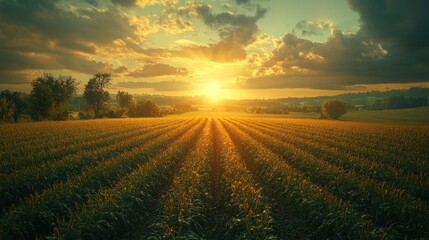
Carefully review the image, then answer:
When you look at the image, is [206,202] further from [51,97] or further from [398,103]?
[398,103]

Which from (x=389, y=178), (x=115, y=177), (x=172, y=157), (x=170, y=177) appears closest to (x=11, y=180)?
(x=115, y=177)

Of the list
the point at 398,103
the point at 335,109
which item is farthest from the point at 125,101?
the point at 398,103

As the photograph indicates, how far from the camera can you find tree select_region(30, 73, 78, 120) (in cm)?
7344

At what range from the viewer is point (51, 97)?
76.1 m

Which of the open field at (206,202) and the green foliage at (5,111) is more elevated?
the green foliage at (5,111)

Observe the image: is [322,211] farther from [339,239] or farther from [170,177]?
[170,177]

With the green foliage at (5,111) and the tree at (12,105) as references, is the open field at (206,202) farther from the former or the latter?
the tree at (12,105)

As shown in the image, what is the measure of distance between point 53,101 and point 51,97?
4.81 ft

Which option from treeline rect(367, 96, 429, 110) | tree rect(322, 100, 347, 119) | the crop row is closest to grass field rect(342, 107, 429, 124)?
tree rect(322, 100, 347, 119)

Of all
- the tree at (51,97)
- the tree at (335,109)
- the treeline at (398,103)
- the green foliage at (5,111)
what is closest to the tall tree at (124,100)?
the tree at (51,97)

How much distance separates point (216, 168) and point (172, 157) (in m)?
3.77

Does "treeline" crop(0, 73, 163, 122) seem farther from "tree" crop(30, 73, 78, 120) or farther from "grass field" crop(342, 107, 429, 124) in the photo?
"grass field" crop(342, 107, 429, 124)

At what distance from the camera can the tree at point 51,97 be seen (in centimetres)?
7344

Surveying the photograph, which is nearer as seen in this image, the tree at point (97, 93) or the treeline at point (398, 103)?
the tree at point (97, 93)
